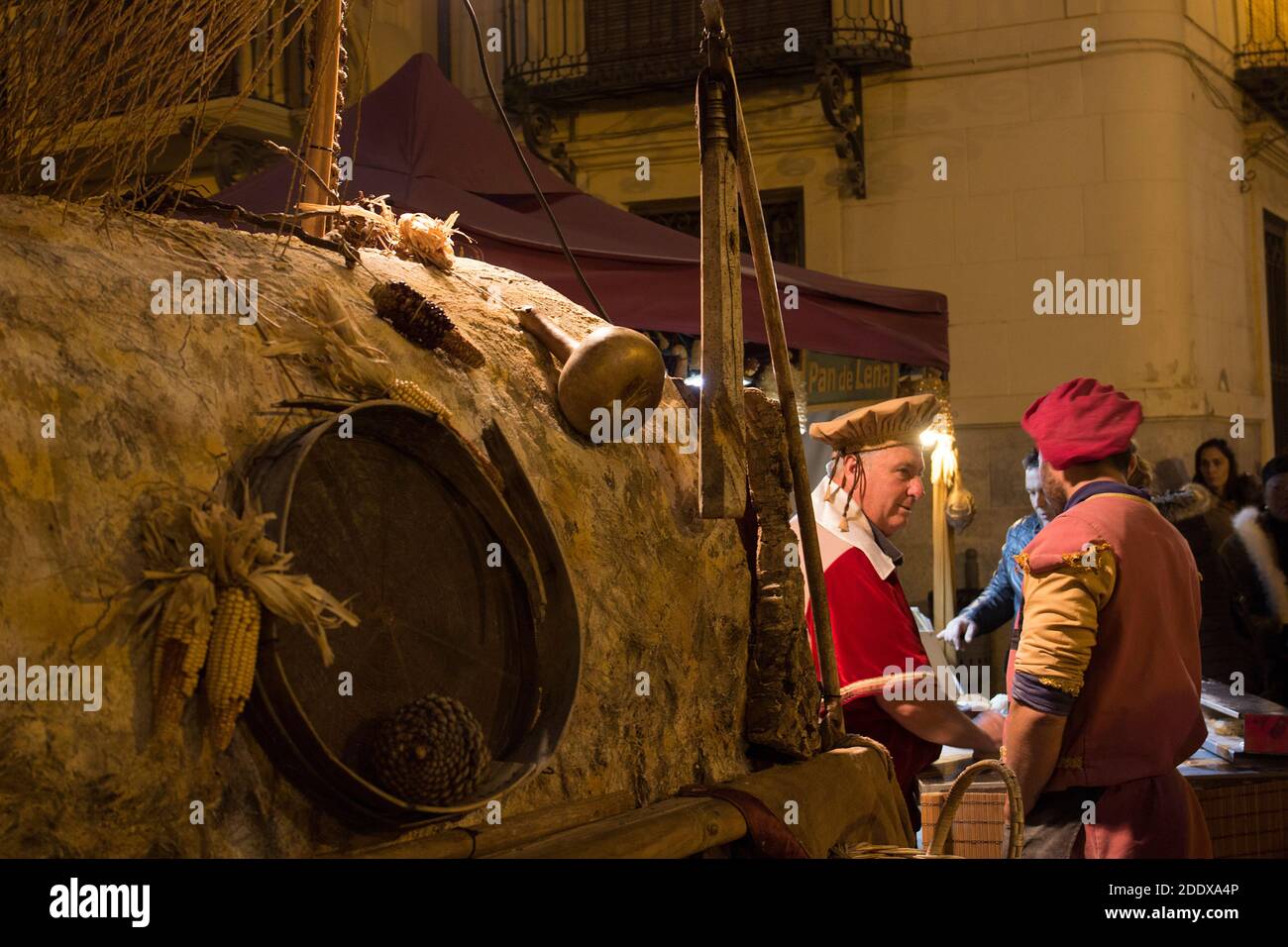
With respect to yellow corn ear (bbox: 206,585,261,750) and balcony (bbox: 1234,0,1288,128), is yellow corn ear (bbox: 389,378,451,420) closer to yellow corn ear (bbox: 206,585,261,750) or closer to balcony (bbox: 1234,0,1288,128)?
yellow corn ear (bbox: 206,585,261,750)

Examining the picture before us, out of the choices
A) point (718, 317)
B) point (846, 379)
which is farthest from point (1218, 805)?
point (846, 379)

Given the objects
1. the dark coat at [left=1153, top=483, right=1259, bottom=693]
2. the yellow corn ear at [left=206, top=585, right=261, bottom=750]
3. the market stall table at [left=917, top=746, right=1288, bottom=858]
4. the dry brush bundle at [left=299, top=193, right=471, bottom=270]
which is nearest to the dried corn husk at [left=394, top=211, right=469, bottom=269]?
the dry brush bundle at [left=299, top=193, right=471, bottom=270]

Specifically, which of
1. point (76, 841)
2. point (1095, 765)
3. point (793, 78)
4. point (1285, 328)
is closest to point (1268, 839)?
point (1095, 765)

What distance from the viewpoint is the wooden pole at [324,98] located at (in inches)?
111

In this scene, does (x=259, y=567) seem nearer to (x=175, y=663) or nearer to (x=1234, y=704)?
(x=175, y=663)

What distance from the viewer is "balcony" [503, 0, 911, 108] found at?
430 inches

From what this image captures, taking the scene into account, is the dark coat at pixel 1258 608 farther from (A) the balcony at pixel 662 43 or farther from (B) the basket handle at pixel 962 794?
(A) the balcony at pixel 662 43

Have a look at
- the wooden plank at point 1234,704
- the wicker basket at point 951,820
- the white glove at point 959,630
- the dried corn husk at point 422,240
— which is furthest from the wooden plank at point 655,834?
the white glove at point 959,630

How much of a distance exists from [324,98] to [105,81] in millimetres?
780

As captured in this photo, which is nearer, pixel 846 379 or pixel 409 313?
pixel 409 313

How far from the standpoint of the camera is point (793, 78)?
1126 cm

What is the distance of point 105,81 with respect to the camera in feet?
7.25

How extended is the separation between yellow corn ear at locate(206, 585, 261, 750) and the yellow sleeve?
2091mm

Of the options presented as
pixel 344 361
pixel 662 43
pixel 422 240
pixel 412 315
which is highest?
pixel 662 43
